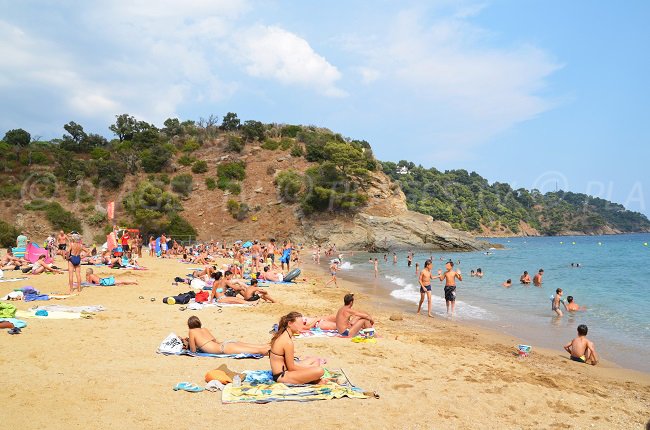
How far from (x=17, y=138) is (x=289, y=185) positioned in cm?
2910

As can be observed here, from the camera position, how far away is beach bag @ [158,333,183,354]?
613 cm

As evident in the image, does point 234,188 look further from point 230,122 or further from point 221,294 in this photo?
point 221,294

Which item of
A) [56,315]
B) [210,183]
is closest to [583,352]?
[56,315]

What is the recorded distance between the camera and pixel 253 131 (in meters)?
50.1

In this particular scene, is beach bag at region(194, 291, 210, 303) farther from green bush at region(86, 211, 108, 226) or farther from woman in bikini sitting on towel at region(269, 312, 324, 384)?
green bush at region(86, 211, 108, 226)

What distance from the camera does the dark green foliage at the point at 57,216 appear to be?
34.4m

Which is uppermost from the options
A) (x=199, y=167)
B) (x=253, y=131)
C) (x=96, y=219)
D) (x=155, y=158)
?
(x=253, y=131)

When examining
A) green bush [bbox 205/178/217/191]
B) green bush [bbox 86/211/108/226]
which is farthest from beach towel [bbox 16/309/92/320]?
green bush [bbox 205/178/217/191]

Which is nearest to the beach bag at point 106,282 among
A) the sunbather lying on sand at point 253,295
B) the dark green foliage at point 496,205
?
the sunbather lying on sand at point 253,295

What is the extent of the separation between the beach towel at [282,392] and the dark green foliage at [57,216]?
34.7 metres

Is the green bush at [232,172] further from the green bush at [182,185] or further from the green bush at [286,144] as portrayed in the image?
→ the green bush at [286,144]

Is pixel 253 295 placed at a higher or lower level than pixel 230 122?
lower

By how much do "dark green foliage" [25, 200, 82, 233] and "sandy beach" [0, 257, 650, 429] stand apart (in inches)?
1191

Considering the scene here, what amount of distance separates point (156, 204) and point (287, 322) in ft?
116
